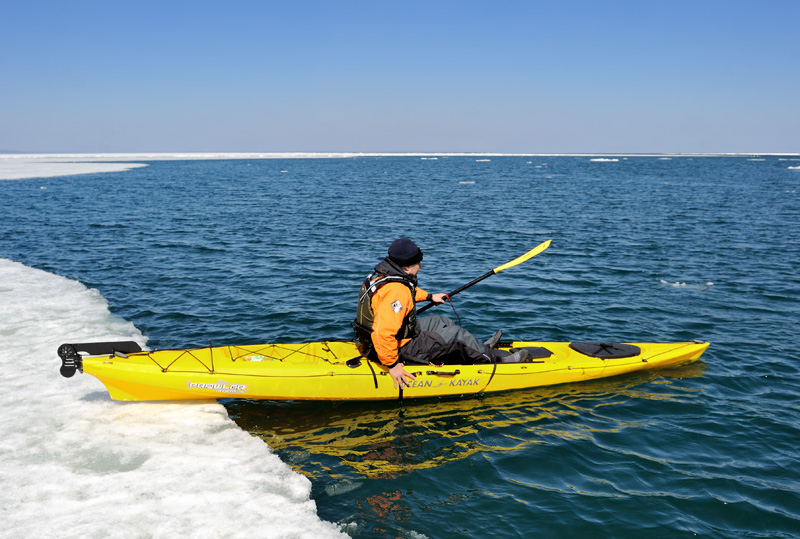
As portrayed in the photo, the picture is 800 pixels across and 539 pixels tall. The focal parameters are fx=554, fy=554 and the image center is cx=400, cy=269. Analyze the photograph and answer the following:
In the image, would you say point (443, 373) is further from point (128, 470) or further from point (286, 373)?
point (128, 470)

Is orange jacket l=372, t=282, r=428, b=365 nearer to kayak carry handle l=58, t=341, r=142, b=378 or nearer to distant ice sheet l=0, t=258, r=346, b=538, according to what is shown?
distant ice sheet l=0, t=258, r=346, b=538

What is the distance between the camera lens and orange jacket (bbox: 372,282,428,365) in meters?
5.91

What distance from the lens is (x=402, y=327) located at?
6.33m

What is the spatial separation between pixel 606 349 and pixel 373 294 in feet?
11.7

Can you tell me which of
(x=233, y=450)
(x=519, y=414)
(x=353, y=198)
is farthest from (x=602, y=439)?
(x=353, y=198)

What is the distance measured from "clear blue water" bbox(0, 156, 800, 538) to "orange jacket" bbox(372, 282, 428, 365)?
2.78 ft

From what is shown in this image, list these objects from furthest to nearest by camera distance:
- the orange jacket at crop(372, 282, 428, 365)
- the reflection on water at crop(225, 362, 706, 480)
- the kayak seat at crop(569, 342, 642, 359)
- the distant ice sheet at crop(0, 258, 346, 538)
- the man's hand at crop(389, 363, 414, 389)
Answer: the kayak seat at crop(569, 342, 642, 359) < the man's hand at crop(389, 363, 414, 389) < the orange jacket at crop(372, 282, 428, 365) < the reflection on water at crop(225, 362, 706, 480) < the distant ice sheet at crop(0, 258, 346, 538)

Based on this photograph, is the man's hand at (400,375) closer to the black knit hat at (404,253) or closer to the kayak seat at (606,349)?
the black knit hat at (404,253)

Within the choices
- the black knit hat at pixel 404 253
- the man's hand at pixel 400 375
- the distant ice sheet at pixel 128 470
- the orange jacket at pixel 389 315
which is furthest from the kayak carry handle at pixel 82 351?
the black knit hat at pixel 404 253

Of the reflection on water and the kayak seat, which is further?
the kayak seat

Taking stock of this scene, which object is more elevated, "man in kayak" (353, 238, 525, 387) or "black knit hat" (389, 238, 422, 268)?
"black knit hat" (389, 238, 422, 268)

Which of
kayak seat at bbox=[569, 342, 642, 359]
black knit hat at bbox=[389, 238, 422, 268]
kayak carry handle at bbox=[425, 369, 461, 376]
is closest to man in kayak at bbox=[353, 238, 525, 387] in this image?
black knit hat at bbox=[389, 238, 422, 268]

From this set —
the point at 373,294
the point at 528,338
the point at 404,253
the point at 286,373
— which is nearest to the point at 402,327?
the point at 373,294

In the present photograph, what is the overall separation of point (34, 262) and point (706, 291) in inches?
604
